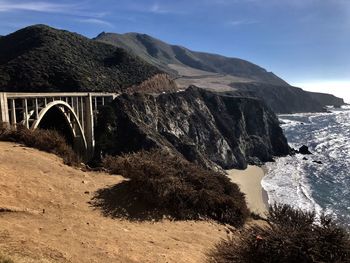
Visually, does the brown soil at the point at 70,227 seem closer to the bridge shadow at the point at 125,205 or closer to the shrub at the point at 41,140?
the bridge shadow at the point at 125,205

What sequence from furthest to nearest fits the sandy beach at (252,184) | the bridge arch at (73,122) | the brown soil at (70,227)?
the sandy beach at (252,184) < the bridge arch at (73,122) < the brown soil at (70,227)

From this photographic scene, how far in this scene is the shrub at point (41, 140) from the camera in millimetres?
18703

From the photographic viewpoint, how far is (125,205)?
14180 millimetres

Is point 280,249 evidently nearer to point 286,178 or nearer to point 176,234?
point 176,234

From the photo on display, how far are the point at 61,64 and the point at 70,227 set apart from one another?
5546 cm

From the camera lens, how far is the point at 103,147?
4769 cm

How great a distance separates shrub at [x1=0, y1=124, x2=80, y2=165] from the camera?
18.7m

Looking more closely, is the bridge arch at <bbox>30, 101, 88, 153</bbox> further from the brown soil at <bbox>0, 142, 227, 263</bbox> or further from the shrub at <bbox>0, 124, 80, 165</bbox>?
the brown soil at <bbox>0, 142, 227, 263</bbox>

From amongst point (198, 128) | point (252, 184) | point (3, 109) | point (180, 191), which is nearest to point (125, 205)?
point (180, 191)

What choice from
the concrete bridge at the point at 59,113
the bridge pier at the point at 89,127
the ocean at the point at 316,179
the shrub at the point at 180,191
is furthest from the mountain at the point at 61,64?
the shrub at the point at 180,191

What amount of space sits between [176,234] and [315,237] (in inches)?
181

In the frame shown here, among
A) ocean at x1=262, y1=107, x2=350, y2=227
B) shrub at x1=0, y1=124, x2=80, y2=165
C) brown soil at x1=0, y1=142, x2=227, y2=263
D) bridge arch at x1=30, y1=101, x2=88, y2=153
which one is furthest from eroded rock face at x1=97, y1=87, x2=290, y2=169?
brown soil at x1=0, y1=142, x2=227, y2=263

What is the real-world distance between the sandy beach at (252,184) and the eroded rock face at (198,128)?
8.90 feet

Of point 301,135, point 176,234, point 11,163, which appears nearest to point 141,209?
point 176,234
